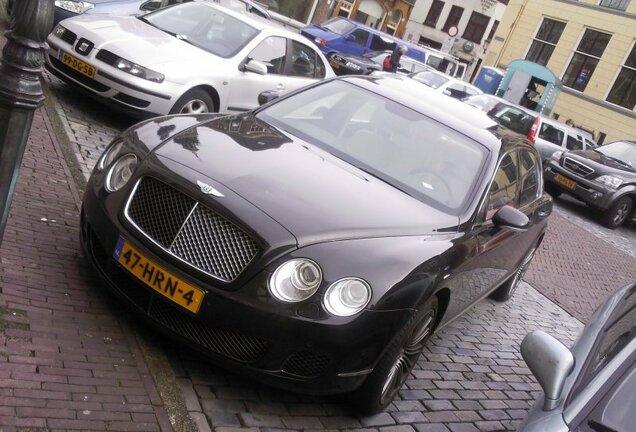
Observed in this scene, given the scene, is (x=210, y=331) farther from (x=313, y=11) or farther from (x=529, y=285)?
(x=313, y=11)

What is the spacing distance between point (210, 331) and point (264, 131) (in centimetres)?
155

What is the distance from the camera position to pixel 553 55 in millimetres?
31031

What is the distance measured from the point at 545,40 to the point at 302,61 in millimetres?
26480

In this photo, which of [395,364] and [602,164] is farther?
[602,164]

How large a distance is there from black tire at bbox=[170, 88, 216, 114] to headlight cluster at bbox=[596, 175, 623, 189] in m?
8.92

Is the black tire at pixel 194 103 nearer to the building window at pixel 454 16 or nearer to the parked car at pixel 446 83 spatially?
the parked car at pixel 446 83

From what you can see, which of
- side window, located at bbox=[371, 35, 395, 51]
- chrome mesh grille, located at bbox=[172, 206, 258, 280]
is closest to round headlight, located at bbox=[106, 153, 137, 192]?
chrome mesh grille, located at bbox=[172, 206, 258, 280]

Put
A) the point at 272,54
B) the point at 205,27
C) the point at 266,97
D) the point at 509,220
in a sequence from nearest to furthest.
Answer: the point at 509,220
the point at 266,97
the point at 205,27
the point at 272,54

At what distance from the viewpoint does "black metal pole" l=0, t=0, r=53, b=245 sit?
2.61 meters

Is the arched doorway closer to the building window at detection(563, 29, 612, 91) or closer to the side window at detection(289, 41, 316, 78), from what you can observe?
the building window at detection(563, 29, 612, 91)

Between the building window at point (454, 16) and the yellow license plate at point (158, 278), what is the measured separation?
5166cm

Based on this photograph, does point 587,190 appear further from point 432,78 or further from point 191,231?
point 191,231

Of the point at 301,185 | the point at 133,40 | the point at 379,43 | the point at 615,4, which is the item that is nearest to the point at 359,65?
the point at 379,43

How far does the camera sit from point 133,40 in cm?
696
